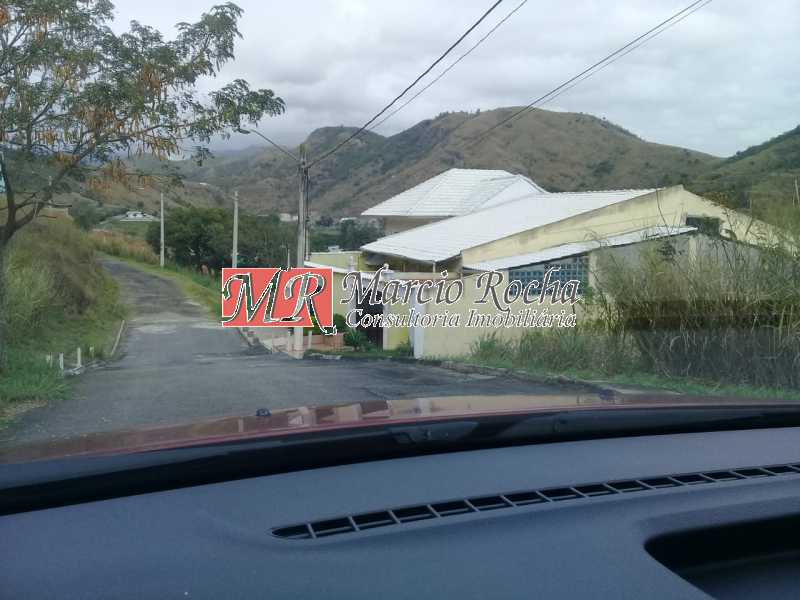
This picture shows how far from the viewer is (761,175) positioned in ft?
88.5

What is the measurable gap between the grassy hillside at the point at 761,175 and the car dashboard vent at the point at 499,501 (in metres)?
9.50

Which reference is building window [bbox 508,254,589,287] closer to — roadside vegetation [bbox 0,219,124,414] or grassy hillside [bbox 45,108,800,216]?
roadside vegetation [bbox 0,219,124,414]

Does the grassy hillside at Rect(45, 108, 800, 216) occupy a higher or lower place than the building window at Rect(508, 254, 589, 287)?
higher

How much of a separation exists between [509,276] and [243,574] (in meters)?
17.5

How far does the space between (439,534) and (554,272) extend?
1749cm

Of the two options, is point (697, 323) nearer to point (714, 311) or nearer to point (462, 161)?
point (714, 311)

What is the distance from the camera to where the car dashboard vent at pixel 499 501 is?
2.44m

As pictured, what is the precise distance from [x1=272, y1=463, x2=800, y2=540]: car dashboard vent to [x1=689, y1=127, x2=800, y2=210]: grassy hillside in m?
9.50

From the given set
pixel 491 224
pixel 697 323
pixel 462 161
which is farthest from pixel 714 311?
pixel 462 161

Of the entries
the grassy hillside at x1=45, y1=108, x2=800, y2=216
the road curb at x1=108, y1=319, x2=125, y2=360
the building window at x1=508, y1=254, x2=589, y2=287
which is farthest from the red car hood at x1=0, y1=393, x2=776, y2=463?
the grassy hillside at x1=45, y1=108, x2=800, y2=216

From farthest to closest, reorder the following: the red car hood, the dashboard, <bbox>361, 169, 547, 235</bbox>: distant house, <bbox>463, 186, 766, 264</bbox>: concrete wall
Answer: <bbox>361, 169, 547, 235</bbox>: distant house < <bbox>463, 186, 766, 264</bbox>: concrete wall < the red car hood < the dashboard

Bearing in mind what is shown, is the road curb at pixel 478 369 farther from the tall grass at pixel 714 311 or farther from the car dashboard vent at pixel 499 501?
the car dashboard vent at pixel 499 501

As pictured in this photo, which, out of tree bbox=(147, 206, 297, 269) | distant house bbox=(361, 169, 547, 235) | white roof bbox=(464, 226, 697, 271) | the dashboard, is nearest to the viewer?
the dashboard

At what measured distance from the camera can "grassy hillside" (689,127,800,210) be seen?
12172 millimetres
